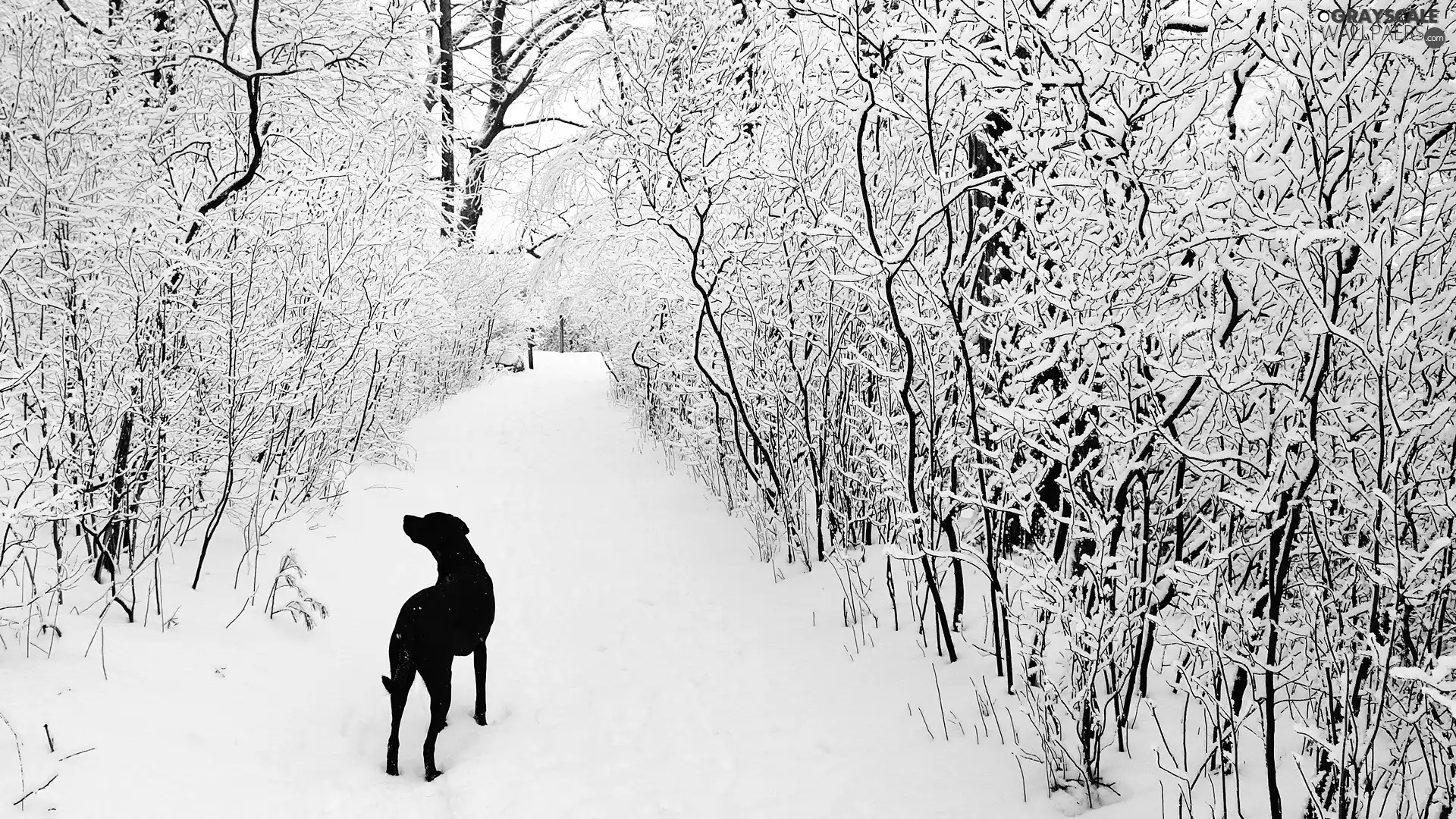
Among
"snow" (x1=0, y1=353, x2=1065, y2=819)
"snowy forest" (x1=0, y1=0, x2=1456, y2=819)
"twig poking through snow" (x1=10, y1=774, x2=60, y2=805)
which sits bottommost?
"snow" (x1=0, y1=353, x2=1065, y2=819)

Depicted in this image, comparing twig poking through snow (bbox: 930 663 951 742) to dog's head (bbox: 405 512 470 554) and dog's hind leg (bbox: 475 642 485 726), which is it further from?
dog's head (bbox: 405 512 470 554)

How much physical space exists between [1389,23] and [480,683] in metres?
Result: 3.54

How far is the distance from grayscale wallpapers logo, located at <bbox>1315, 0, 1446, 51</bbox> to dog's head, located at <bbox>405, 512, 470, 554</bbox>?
3.21 m

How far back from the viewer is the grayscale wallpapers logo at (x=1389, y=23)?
63.4 inches

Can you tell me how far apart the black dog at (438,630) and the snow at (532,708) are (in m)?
0.23

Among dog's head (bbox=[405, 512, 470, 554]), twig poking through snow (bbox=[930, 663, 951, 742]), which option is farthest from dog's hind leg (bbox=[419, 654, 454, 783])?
twig poking through snow (bbox=[930, 663, 951, 742])

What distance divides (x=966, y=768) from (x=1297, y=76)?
2.22 metres

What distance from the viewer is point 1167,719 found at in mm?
2506

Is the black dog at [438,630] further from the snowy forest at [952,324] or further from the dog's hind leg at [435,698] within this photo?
the snowy forest at [952,324]

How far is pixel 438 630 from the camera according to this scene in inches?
115

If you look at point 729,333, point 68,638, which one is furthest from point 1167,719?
point 68,638

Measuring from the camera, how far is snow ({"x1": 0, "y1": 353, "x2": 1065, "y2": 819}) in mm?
2539

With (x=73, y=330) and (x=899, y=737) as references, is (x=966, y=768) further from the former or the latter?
(x=73, y=330)

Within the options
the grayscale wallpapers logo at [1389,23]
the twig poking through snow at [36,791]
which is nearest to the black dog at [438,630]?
the twig poking through snow at [36,791]
